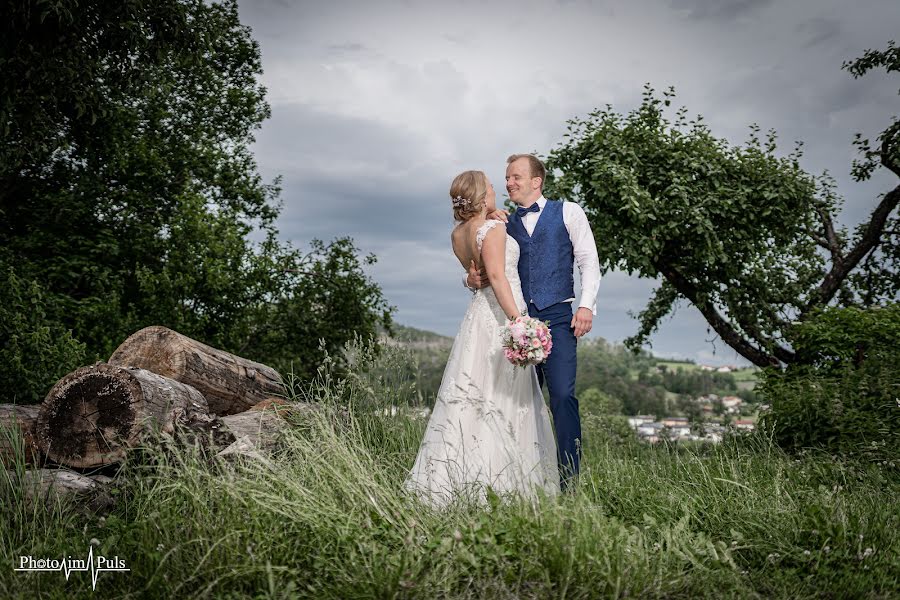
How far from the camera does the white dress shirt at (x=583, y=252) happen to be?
5.71 metres

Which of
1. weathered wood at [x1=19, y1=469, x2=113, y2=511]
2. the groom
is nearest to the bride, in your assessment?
the groom

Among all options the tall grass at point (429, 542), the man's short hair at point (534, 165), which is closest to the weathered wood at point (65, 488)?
the tall grass at point (429, 542)

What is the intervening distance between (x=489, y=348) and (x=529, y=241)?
89 cm

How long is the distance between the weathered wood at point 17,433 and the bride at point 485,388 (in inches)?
124

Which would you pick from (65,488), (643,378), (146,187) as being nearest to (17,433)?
(65,488)

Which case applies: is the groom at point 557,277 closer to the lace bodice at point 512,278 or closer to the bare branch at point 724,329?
the lace bodice at point 512,278

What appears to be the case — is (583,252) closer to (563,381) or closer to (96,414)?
(563,381)

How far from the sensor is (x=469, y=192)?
5.66 meters

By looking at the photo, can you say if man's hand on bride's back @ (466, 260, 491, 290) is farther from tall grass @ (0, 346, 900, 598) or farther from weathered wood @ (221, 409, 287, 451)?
weathered wood @ (221, 409, 287, 451)

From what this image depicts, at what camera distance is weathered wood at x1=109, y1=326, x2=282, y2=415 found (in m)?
7.22

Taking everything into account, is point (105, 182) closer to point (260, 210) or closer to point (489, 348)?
point (260, 210)

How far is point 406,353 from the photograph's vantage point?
22.0ft

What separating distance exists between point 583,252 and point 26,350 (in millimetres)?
7625

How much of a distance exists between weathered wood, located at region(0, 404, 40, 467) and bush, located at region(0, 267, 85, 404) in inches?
123
